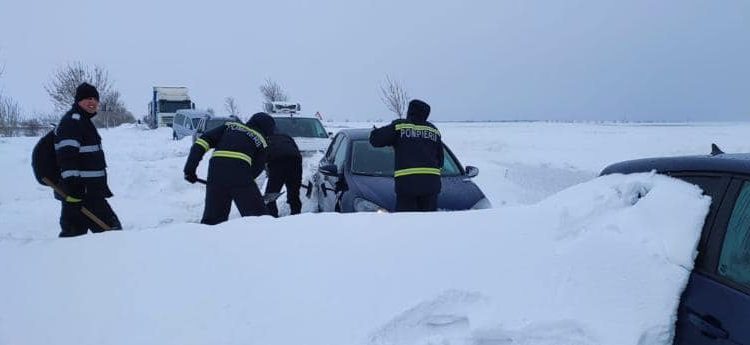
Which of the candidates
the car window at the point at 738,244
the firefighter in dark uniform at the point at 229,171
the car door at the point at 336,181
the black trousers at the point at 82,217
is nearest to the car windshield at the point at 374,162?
the car door at the point at 336,181

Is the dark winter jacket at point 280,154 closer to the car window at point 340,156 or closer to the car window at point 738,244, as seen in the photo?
the car window at point 340,156

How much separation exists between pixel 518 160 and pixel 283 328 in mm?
16052

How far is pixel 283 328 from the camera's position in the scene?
2.36 m

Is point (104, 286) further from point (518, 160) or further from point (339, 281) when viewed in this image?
point (518, 160)

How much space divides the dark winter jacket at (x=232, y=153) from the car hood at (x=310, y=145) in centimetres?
Result: 691

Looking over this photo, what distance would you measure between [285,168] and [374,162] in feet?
5.76

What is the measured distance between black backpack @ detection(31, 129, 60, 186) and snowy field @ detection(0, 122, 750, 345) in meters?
1.98

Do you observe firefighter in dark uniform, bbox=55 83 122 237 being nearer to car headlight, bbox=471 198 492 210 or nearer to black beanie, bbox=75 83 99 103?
black beanie, bbox=75 83 99 103

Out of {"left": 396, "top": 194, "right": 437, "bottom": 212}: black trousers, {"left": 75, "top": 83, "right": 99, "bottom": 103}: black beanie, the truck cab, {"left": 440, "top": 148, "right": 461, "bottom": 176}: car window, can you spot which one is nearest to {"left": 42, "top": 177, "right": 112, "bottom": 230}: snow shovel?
{"left": 75, "top": 83, "right": 99, "bottom": 103}: black beanie

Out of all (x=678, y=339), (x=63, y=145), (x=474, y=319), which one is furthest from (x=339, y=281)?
(x=63, y=145)

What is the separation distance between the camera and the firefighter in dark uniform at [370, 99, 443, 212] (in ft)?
17.3

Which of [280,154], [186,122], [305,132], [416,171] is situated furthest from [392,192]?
[186,122]

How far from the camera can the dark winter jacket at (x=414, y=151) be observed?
5.28 metres

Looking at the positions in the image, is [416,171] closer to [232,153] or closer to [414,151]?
[414,151]
